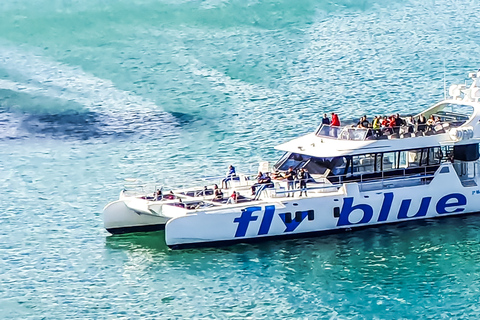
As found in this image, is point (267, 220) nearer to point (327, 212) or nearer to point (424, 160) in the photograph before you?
point (327, 212)

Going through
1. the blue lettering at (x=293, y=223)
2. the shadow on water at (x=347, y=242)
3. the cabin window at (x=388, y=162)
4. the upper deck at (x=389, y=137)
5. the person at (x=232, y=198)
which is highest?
the upper deck at (x=389, y=137)

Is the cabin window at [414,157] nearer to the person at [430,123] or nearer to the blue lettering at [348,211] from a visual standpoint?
the person at [430,123]

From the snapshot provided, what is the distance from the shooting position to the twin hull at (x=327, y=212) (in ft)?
153

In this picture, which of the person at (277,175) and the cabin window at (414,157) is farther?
the cabin window at (414,157)

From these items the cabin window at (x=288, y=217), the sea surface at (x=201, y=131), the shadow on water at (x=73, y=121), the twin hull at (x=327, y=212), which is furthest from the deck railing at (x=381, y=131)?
the shadow on water at (x=73, y=121)

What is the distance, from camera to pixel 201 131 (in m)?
68.0

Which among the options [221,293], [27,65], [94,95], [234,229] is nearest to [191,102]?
[94,95]

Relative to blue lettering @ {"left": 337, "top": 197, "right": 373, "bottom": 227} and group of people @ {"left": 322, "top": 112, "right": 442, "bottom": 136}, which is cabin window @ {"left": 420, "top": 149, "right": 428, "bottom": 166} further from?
blue lettering @ {"left": 337, "top": 197, "right": 373, "bottom": 227}

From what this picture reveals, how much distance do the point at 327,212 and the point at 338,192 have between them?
1.00 meters

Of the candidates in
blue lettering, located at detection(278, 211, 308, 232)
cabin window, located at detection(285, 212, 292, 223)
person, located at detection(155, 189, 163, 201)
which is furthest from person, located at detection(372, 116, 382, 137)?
person, located at detection(155, 189, 163, 201)

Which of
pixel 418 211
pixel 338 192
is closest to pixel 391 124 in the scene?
pixel 418 211

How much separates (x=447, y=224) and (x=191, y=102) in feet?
95.1

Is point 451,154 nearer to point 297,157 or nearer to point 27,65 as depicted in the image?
point 297,157

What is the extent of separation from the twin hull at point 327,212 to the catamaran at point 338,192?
4 centimetres
